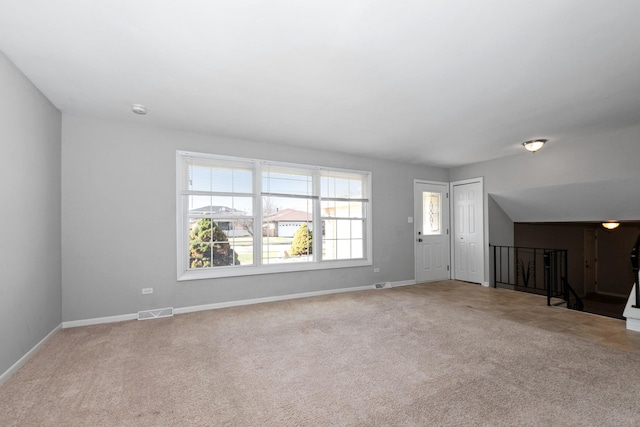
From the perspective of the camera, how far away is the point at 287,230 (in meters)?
5.10

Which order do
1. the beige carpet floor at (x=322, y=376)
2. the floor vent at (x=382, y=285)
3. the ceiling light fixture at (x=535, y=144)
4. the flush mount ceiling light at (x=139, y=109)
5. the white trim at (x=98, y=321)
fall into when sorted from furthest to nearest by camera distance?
1. the floor vent at (x=382, y=285)
2. the ceiling light fixture at (x=535, y=144)
3. the white trim at (x=98, y=321)
4. the flush mount ceiling light at (x=139, y=109)
5. the beige carpet floor at (x=322, y=376)

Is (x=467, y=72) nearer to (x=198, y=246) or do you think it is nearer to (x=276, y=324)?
(x=276, y=324)

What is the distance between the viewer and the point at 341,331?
3.51 m

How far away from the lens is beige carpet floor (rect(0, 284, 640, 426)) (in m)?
1.96

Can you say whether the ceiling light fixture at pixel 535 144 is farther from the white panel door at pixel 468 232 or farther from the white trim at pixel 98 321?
the white trim at pixel 98 321

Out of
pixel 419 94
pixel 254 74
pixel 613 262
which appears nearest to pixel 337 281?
pixel 419 94

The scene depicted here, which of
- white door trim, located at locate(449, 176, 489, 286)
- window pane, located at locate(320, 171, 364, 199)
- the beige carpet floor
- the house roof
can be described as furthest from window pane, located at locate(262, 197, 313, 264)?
white door trim, located at locate(449, 176, 489, 286)

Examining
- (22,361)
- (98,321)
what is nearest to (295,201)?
(98,321)

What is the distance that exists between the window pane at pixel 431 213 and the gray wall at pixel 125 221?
3597 mm

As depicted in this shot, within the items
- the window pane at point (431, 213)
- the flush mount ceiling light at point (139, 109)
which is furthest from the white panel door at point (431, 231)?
the flush mount ceiling light at point (139, 109)

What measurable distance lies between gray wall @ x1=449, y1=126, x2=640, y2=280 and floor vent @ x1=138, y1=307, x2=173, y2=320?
18.8 ft

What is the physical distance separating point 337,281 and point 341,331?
77.9 inches

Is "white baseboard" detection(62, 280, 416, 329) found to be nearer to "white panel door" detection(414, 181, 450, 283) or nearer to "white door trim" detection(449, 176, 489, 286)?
"white panel door" detection(414, 181, 450, 283)

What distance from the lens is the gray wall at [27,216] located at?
98.2 inches
